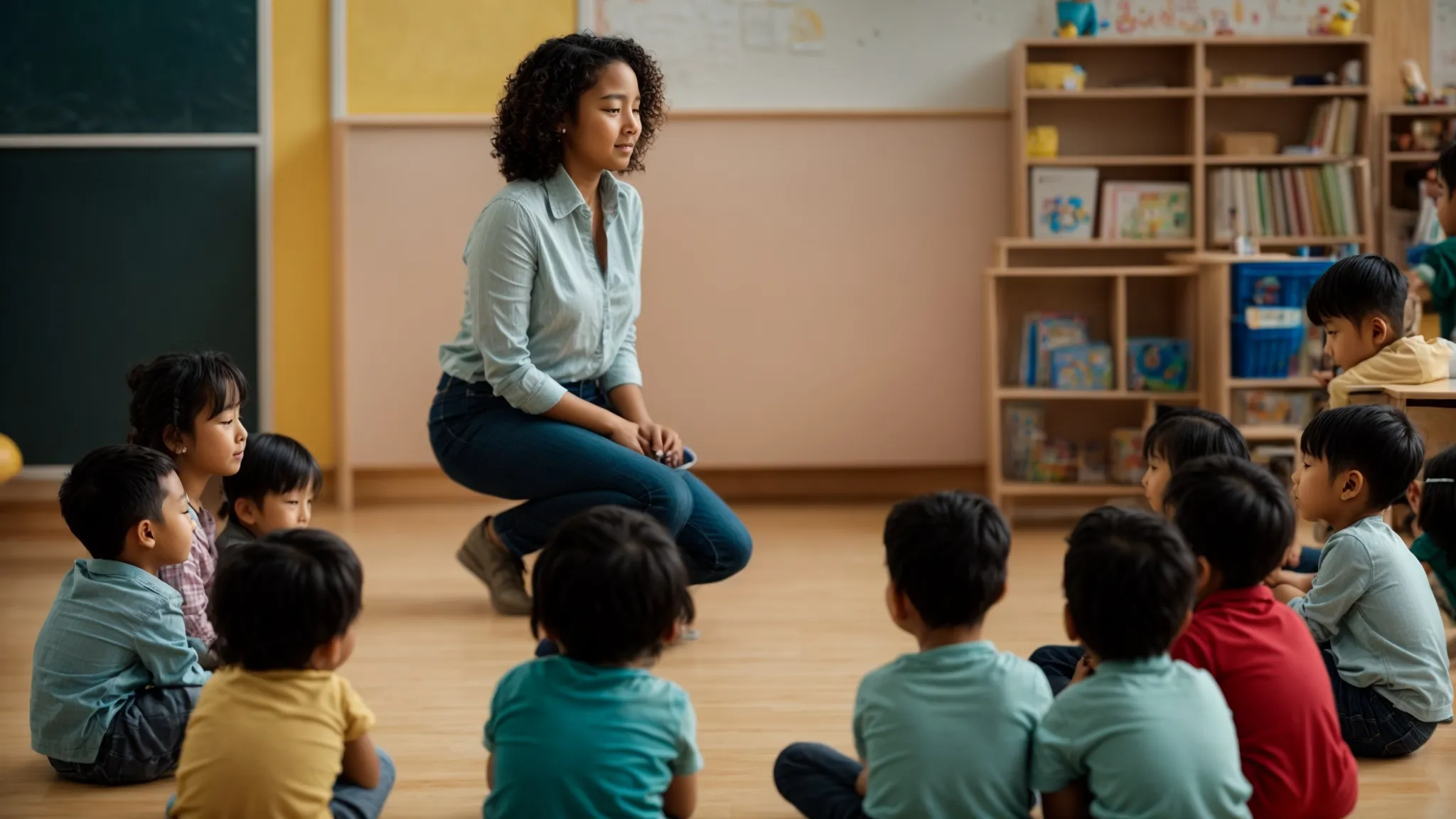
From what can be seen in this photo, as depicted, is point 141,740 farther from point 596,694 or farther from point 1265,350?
point 1265,350

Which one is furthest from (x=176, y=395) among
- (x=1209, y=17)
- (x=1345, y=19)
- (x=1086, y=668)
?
(x=1345, y=19)

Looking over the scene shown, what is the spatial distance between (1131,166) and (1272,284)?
74 centimetres

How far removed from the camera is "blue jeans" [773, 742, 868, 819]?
69.2 inches

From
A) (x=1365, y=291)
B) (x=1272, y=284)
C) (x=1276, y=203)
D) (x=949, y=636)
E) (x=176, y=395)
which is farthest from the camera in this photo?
(x=1276, y=203)

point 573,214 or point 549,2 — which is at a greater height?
point 549,2

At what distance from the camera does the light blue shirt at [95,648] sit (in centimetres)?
195

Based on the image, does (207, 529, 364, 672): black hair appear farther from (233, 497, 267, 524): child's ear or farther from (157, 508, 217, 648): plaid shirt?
(233, 497, 267, 524): child's ear

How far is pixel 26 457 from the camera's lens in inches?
179

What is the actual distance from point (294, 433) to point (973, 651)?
11.4ft

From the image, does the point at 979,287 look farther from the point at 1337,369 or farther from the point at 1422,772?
the point at 1422,772

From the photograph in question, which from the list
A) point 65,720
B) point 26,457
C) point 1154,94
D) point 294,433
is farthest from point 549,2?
point 65,720

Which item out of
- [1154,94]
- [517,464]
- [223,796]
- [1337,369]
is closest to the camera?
[223,796]

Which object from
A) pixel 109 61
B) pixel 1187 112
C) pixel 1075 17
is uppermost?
pixel 1075 17

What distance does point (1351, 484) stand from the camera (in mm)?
2105
